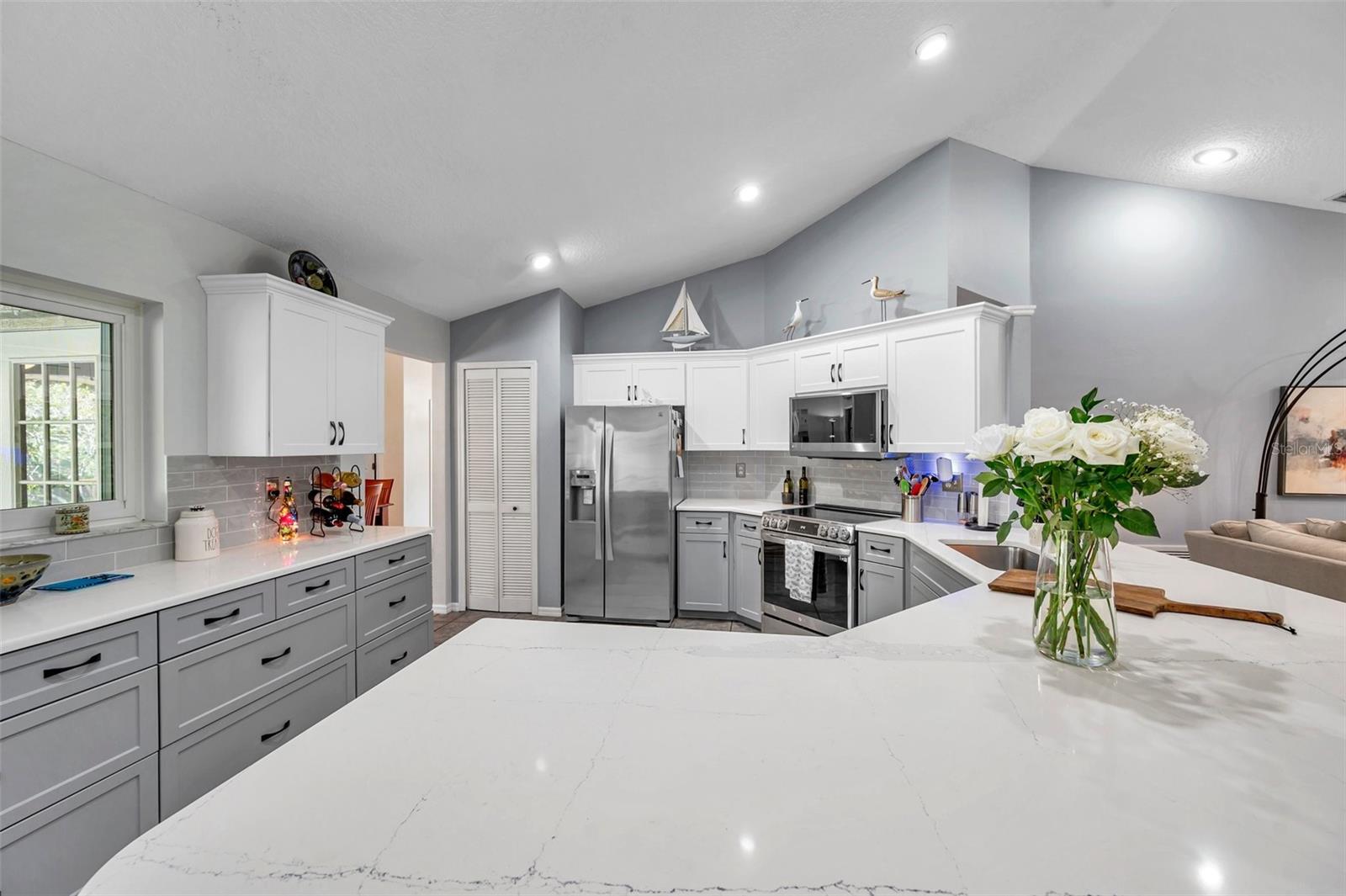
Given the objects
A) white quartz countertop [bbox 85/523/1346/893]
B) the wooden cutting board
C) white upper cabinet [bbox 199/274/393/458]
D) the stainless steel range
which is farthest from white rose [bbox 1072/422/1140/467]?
white upper cabinet [bbox 199/274/393/458]

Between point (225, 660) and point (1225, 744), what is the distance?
8.88 feet

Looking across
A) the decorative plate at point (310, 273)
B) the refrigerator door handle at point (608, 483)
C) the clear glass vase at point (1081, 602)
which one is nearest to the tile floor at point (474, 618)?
the refrigerator door handle at point (608, 483)

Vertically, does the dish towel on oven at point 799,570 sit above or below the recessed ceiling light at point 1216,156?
below

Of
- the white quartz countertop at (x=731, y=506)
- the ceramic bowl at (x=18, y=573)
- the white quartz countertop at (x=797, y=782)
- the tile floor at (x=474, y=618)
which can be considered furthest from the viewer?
the white quartz countertop at (x=731, y=506)

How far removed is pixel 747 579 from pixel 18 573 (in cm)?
358

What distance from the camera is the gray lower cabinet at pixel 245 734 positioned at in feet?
5.79

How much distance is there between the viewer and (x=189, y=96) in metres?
1.72

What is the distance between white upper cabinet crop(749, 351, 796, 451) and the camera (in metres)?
4.10

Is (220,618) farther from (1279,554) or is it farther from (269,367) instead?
(1279,554)

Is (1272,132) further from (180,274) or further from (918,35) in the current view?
(180,274)

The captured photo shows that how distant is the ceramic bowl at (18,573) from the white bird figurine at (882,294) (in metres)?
4.02

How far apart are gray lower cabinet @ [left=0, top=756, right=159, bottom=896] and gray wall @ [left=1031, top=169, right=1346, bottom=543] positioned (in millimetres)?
5167

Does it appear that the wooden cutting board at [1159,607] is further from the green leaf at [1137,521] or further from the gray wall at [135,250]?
the gray wall at [135,250]

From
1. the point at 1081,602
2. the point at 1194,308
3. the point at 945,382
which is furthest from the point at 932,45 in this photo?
the point at 1194,308
